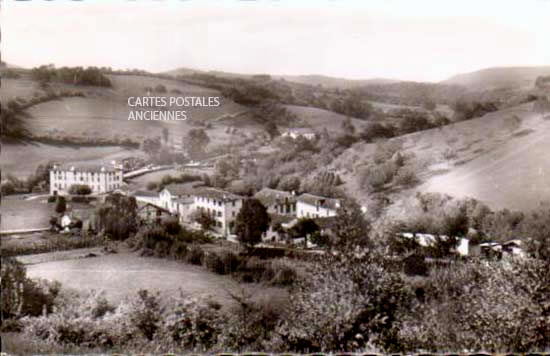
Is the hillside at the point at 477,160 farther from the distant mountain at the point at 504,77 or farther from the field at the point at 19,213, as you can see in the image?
the field at the point at 19,213

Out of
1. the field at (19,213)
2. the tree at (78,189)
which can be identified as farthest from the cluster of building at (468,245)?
the field at (19,213)

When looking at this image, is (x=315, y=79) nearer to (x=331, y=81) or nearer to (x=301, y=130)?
(x=331, y=81)

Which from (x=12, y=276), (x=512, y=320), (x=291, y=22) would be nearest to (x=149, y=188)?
(x=12, y=276)

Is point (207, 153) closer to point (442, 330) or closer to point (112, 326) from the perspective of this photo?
point (112, 326)

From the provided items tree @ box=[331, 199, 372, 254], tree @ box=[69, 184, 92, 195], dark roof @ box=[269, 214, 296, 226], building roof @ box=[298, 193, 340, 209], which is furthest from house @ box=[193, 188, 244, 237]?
tree @ box=[69, 184, 92, 195]

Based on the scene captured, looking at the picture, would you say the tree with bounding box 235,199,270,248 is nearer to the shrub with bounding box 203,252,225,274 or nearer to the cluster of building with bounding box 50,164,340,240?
the cluster of building with bounding box 50,164,340,240
